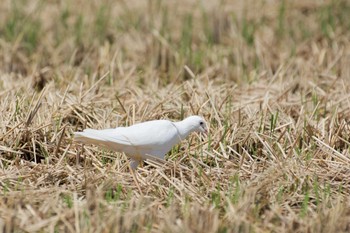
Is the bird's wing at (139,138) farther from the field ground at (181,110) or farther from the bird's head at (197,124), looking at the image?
the bird's head at (197,124)

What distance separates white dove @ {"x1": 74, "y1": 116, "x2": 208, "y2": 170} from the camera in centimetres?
571

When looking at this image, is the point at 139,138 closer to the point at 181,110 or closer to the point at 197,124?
the point at 197,124

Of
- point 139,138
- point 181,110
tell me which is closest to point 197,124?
point 139,138

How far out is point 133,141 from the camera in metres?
5.80

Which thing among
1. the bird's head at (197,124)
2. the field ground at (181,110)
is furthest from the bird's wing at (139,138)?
the bird's head at (197,124)

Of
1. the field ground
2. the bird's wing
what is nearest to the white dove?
the bird's wing

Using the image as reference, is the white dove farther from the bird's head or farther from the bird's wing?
the bird's head

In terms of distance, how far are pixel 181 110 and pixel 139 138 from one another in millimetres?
1256

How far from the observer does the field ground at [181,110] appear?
511 centimetres

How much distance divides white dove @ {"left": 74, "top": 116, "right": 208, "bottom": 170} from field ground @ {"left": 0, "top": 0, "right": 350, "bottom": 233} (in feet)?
0.33

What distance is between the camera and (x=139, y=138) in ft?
19.1

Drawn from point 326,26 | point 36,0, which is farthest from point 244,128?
point 36,0

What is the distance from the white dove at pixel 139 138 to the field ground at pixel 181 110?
10 centimetres

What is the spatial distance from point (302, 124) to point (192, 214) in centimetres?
234
